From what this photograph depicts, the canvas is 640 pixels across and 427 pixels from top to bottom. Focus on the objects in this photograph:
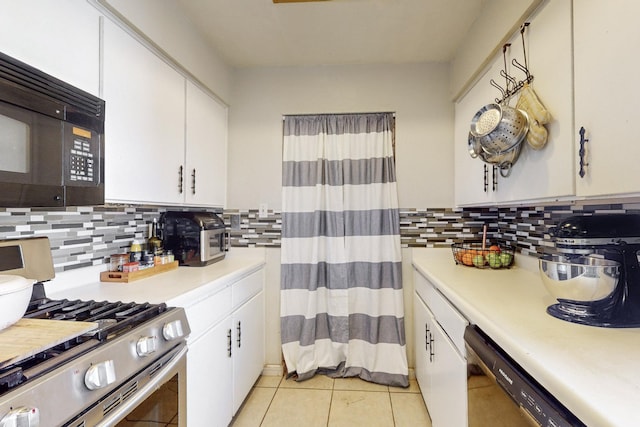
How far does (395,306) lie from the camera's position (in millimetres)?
2260

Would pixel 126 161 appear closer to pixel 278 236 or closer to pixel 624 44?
pixel 278 236

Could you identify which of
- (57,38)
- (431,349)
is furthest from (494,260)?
(57,38)

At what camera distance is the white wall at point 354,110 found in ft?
7.64

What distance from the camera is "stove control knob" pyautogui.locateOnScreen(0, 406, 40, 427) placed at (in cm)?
58

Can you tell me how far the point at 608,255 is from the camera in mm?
991

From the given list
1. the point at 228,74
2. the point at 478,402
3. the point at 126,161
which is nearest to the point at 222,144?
the point at 228,74

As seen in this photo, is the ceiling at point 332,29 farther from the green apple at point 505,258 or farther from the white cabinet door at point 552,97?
the green apple at point 505,258

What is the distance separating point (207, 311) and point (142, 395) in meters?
0.58

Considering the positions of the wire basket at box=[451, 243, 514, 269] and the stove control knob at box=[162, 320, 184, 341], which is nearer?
the stove control knob at box=[162, 320, 184, 341]

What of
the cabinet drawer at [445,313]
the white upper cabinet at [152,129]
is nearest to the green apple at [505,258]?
the cabinet drawer at [445,313]

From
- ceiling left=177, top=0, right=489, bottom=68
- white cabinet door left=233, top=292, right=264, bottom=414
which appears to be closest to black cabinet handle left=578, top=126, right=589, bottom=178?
ceiling left=177, top=0, right=489, bottom=68

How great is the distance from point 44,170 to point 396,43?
206cm

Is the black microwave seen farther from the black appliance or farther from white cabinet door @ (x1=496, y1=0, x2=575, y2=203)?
white cabinet door @ (x1=496, y1=0, x2=575, y2=203)

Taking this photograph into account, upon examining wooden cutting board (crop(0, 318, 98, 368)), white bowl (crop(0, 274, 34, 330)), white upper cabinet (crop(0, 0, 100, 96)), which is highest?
white upper cabinet (crop(0, 0, 100, 96))
